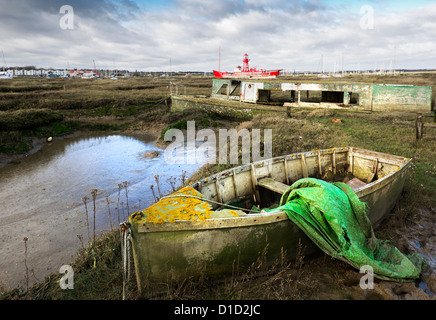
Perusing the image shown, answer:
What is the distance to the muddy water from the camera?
244 inches

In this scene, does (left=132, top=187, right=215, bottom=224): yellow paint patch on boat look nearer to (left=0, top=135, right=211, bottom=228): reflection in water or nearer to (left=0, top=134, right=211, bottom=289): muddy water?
(left=0, top=134, right=211, bottom=289): muddy water

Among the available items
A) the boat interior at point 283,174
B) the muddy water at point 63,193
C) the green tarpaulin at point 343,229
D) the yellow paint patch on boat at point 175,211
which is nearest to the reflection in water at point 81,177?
the muddy water at point 63,193

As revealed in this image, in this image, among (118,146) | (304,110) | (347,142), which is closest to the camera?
(347,142)

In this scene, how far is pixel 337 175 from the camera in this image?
8.73m

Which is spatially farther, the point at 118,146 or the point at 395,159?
the point at 118,146

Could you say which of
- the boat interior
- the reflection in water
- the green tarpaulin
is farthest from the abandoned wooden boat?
the reflection in water

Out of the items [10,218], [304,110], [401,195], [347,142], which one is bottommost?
[10,218]

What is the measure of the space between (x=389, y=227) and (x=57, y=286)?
22.9 feet

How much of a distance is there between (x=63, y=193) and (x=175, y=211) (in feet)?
23.3

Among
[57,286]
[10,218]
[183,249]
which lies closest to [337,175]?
[183,249]

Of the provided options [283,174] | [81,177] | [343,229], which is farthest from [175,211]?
[81,177]

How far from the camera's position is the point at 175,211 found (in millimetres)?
4297

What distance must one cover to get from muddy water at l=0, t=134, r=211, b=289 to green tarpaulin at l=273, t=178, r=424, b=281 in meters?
3.98
